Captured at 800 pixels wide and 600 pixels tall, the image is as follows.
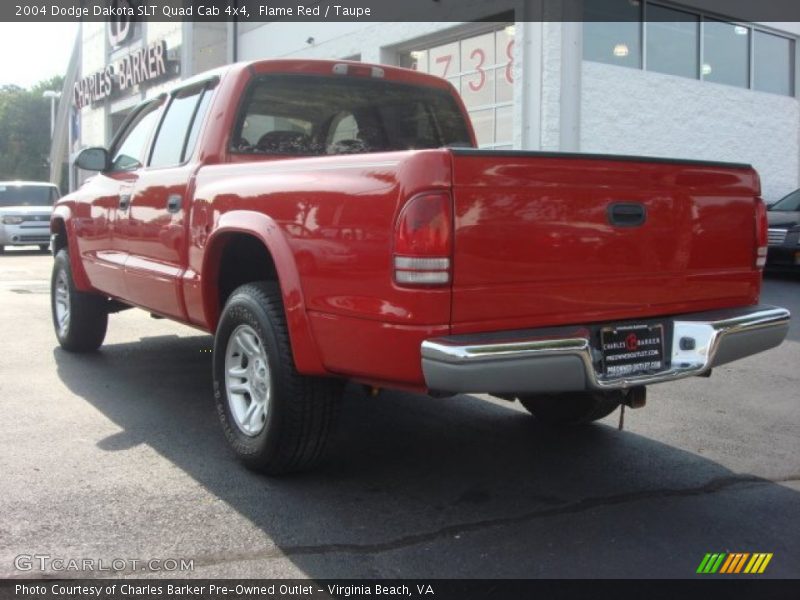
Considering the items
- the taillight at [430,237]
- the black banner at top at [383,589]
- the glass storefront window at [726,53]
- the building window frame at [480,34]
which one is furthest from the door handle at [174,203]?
the glass storefront window at [726,53]

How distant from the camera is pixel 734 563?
311 cm

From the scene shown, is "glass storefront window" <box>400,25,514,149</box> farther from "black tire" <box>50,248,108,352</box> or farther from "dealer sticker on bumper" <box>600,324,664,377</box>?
"dealer sticker on bumper" <box>600,324,664,377</box>

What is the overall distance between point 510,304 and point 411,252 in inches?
17.0

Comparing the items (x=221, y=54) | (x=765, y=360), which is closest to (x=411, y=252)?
(x=765, y=360)

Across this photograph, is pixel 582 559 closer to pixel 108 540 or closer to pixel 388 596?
pixel 388 596

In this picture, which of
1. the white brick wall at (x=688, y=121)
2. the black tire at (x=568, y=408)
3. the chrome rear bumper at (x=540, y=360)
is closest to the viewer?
the chrome rear bumper at (x=540, y=360)

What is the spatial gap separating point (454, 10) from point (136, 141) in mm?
8586

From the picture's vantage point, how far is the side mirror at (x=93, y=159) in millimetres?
5742

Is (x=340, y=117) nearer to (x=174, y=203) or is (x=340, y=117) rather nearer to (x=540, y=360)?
(x=174, y=203)

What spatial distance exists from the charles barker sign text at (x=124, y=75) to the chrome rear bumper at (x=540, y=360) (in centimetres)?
2098

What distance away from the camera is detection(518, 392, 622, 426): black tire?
4493mm

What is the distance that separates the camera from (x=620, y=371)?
334cm

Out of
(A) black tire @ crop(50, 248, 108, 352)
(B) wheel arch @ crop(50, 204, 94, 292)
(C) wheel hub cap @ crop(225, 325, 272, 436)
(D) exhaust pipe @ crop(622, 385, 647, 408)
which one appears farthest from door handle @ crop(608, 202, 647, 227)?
(A) black tire @ crop(50, 248, 108, 352)

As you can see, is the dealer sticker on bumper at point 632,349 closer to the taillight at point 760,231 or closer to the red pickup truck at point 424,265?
the red pickup truck at point 424,265
